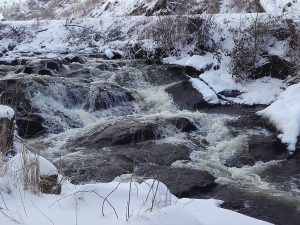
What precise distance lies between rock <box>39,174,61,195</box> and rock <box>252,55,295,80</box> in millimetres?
7525

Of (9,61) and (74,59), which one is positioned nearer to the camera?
(9,61)

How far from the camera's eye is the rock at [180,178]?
5.43 m

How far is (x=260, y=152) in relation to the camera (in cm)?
670

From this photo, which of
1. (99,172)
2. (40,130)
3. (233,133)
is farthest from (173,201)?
(40,130)

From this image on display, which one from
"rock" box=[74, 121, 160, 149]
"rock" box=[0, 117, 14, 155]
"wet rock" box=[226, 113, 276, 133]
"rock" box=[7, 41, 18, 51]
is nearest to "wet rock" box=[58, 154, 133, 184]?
"rock" box=[74, 121, 160, 149]

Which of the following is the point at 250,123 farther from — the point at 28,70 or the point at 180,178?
the point at 28,70

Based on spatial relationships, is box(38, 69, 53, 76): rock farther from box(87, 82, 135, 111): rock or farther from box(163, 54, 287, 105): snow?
box(163, 54, 287, 105): snow

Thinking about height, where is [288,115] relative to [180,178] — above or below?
above

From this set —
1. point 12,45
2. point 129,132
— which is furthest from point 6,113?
point 12,45

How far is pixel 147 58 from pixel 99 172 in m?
7.91

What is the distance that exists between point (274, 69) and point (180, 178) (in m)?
5.54

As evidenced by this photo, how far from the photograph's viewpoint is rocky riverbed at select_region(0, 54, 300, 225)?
5543mm

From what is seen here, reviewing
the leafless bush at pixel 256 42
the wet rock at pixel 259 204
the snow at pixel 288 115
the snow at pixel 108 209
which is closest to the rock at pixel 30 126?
the wet rock at pixel 259 204

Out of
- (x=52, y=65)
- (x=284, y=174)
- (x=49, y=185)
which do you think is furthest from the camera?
(x=52, y=65)
